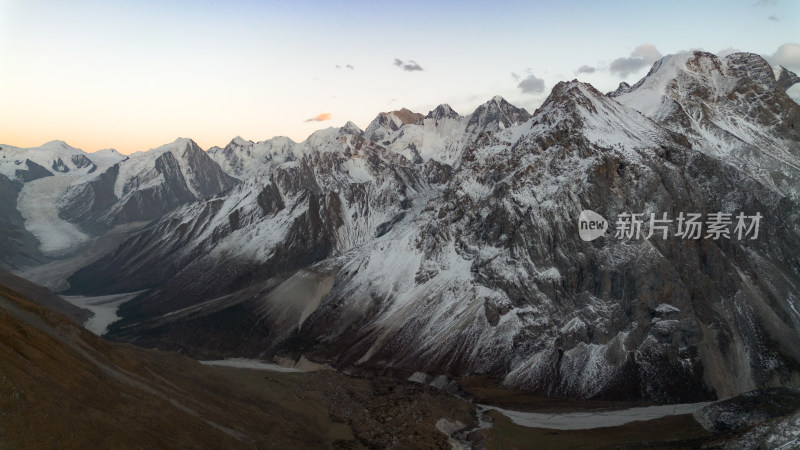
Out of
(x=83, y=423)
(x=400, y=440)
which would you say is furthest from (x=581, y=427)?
(x=83, y=423)

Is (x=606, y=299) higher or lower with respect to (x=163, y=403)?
lower

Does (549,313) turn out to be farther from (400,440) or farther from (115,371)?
(115,371)

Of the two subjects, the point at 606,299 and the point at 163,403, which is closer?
the point at 163,403

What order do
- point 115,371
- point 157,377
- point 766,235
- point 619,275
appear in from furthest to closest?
point 766,235
point 619,275
point 157,377
point 115,371

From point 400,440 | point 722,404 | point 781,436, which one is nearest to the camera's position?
point 781,436

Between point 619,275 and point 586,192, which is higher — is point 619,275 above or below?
below

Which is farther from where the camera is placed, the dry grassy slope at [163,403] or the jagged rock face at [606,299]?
the jagged rock face at [606,299]

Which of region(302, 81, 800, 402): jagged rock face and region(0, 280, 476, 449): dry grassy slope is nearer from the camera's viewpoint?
region(0, 280, 476, 449): dry grassy slope

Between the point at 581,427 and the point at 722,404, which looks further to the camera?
the point at 581,427

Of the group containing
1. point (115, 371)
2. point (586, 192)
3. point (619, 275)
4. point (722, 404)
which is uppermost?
point (586, 192)

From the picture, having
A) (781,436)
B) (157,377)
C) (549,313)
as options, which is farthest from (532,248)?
(157,377)
